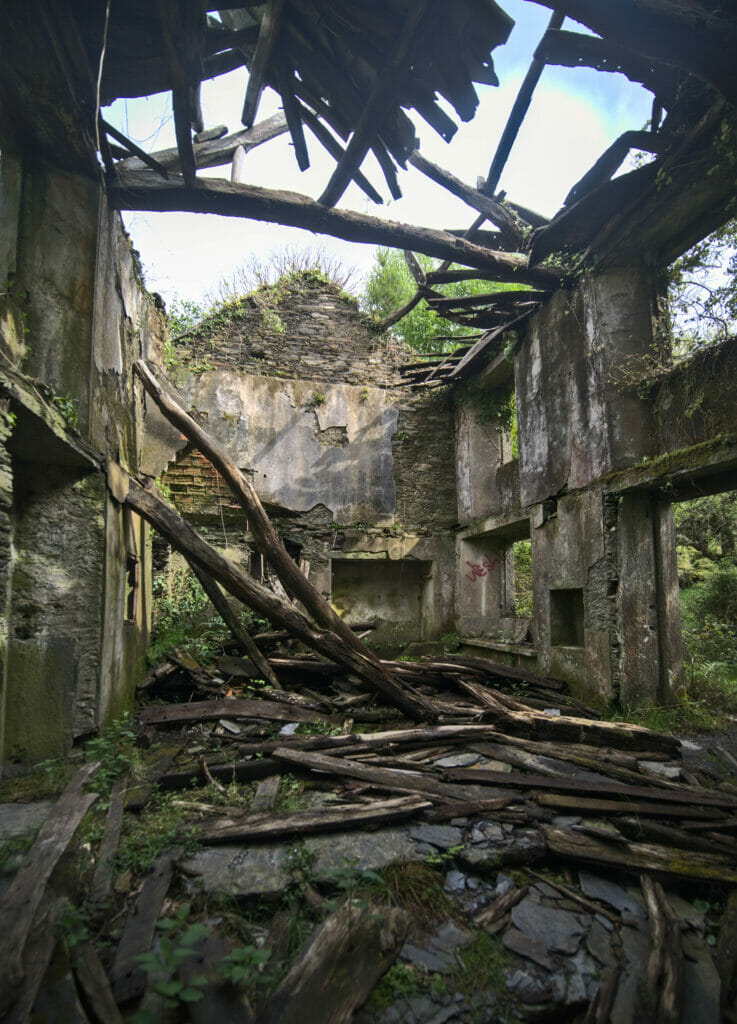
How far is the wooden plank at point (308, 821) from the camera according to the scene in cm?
294

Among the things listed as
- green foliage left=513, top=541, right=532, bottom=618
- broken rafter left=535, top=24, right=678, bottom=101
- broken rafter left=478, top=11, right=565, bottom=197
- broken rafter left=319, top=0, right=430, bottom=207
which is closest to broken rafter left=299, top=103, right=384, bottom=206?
broken rafter left=319, top=0, right=430, bottom=207

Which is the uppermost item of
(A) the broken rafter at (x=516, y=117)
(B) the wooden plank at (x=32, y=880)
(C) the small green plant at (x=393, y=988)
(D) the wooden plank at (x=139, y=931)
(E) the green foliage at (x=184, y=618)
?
(A) the broken rafter at (x=516, y=117)

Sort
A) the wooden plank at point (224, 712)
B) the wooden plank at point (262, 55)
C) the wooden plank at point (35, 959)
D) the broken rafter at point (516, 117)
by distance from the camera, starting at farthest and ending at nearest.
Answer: the wooden plank at point (224, 712) < the broken rafter at point (516, 117) < the wooden plank at point (262, 55) < the wooden plank at point (35, 959)

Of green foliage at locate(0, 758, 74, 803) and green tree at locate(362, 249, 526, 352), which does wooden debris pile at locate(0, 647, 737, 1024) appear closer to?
green foliage at locate(0, 758, 74, 803)

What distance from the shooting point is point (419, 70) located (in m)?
4.07

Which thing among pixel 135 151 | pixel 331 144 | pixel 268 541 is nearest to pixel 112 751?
pixel 268 541

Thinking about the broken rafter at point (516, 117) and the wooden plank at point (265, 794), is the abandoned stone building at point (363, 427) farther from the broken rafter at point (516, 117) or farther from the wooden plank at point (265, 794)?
the wooden plank at point (265, 794)

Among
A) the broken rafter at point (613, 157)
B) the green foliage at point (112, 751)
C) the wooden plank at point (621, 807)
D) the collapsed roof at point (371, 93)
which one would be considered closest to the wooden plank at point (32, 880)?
the green foliage at point (112, 751)

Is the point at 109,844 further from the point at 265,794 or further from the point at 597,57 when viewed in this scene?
the point at 597,57

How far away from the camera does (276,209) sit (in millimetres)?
5281

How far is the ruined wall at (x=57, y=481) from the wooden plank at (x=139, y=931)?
1806 millimetres

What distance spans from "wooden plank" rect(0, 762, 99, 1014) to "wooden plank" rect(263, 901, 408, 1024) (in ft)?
3.13

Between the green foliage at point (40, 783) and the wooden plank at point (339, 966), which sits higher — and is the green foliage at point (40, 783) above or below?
above

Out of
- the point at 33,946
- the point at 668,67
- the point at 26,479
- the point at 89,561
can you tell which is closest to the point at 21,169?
the point at 26,479
